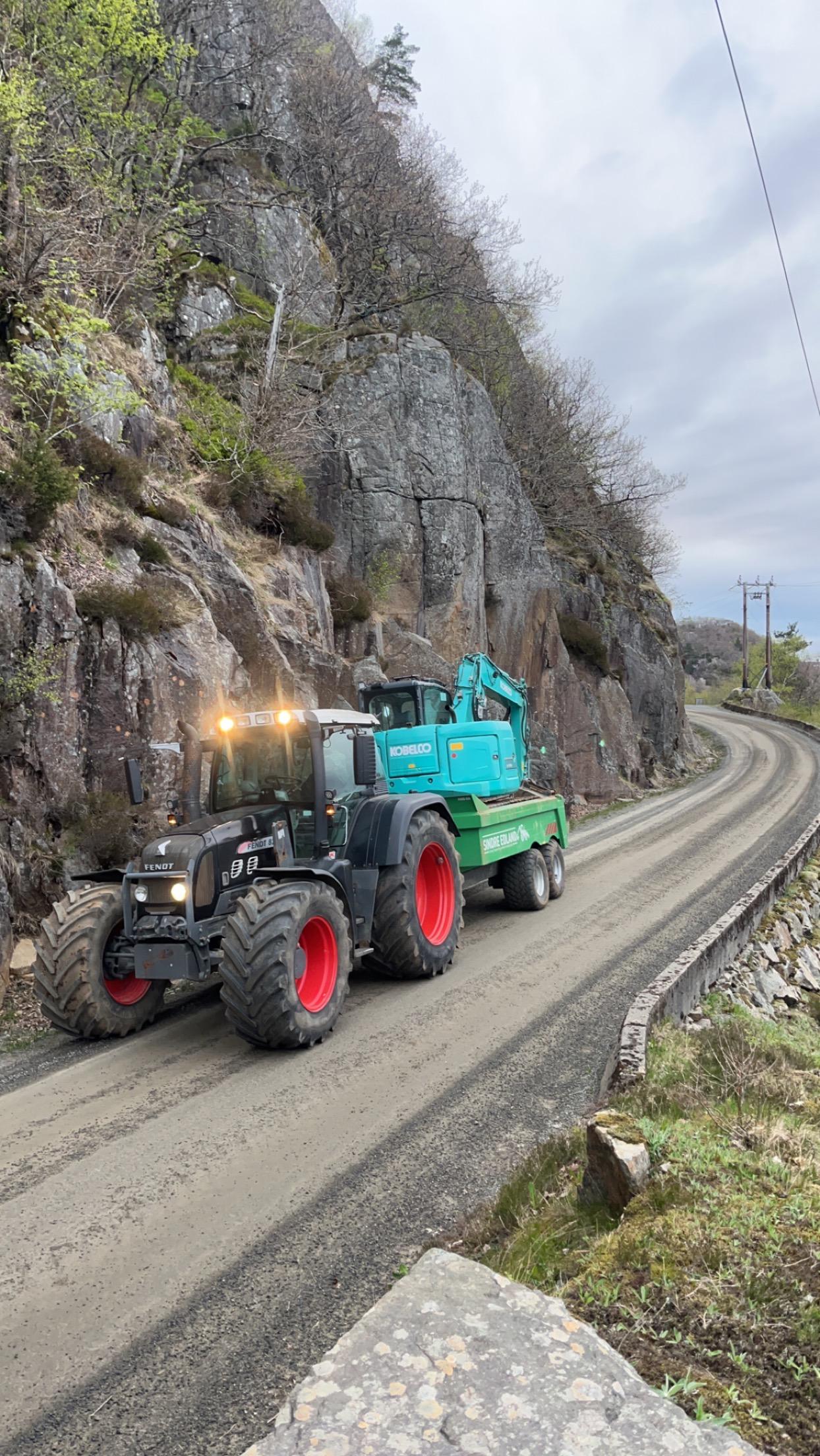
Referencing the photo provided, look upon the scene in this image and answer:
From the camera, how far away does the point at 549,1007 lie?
748 centimetres

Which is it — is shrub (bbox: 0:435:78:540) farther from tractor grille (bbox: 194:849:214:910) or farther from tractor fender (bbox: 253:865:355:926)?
tractor fender (bbox: 253:865:355:926)

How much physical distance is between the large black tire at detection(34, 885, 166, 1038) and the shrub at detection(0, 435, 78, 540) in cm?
537

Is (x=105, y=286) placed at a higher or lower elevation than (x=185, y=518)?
higher

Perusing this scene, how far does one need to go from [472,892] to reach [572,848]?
4991 mm

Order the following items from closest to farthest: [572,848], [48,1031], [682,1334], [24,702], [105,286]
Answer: [682,1334], [48,1031], [24,702], [105,286], [572,848]

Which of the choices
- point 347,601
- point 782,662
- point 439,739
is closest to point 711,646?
point 782,662

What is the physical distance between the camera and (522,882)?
1109 centimetres

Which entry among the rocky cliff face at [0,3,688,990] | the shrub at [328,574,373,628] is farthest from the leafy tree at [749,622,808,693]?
the shrub at [328,574,373,628]

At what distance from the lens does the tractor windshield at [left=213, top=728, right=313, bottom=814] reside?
757cm

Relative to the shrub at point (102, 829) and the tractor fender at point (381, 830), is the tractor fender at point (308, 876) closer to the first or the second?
the tractor fender at point (381, 830)

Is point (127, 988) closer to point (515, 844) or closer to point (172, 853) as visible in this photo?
point (172, 853)

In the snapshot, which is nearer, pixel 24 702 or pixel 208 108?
pixel 24 702

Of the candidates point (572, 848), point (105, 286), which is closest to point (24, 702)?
point (105, 286)

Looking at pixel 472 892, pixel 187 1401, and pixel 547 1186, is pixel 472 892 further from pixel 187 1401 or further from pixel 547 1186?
pixel 187 1401
